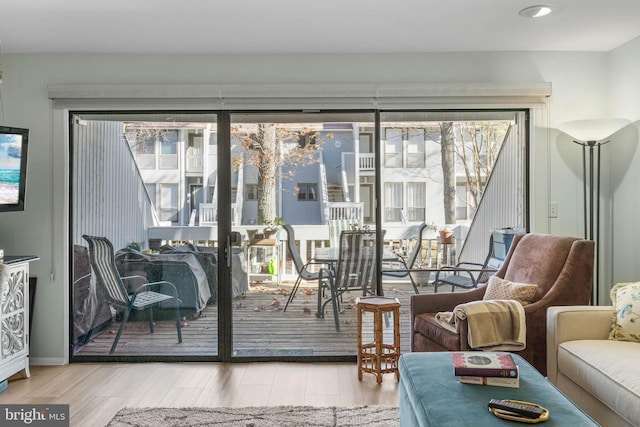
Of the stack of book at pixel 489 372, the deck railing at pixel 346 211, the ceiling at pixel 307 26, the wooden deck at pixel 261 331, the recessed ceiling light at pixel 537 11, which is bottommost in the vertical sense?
the wooden deck at pixel 261 331

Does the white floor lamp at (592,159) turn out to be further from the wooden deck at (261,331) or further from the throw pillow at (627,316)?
the wooden deck at (261,331)

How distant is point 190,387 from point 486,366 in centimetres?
207

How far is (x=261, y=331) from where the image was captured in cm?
392

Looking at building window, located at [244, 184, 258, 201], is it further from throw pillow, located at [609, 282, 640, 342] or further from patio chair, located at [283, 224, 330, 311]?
throw pillow, located at [609, 282, 640, 342]

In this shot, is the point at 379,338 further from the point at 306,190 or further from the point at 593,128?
the point at 593,128

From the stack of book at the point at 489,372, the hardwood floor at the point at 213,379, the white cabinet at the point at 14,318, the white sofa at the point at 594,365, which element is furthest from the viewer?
the white cabinet at the point at 14,318

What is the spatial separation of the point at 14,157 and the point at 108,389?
172 cm

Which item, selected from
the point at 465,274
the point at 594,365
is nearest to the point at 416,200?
the point at 465,274

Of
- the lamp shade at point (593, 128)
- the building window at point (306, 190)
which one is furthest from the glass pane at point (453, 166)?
the building window at point (306, 190)

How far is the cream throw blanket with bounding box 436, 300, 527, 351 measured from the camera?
280 centimetres

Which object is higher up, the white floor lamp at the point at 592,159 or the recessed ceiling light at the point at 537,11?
the recessed ceiling light at the point at 537,11

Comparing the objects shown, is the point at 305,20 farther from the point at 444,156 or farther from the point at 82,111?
the point at 82,111

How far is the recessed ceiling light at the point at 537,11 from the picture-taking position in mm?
2953

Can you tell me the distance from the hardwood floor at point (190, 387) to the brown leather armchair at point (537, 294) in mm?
474
